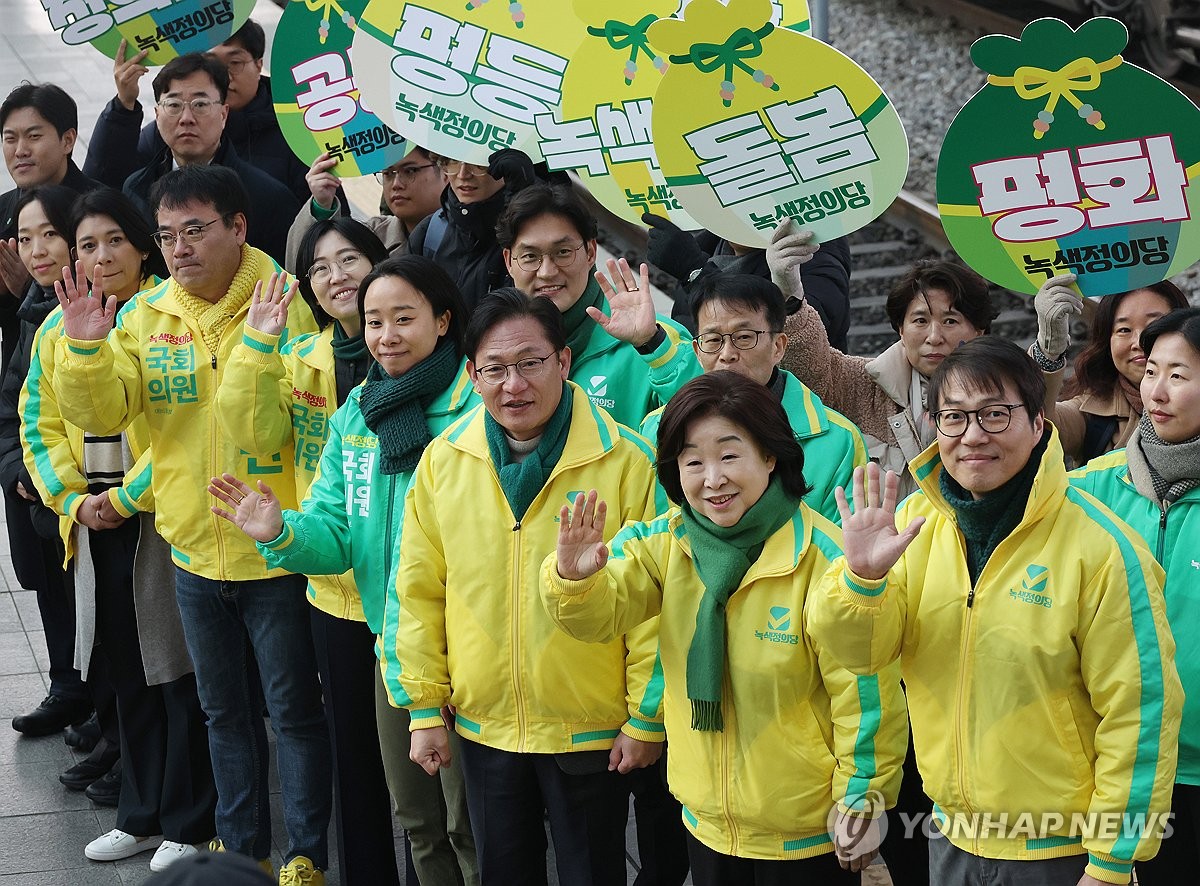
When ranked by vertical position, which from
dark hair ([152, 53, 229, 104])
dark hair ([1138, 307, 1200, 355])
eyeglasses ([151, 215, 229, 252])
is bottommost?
dark hair ([1138, 307, 1200, 355])

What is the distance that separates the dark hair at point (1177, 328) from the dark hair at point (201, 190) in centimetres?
287

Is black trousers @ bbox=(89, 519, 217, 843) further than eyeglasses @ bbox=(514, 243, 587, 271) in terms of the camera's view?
Yes

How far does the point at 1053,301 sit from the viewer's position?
3.93m

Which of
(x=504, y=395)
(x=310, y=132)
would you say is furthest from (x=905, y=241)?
(x=504, y=395)

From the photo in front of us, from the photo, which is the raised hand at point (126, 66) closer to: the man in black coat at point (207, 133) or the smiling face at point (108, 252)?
the man in black coat at point (207, 133)

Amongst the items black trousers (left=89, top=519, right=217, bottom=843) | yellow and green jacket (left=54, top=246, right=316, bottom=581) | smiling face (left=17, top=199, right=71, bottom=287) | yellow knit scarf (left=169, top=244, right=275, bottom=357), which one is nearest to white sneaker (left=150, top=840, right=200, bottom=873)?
black trousers (left=89, top=519, right=217, bottom=843)

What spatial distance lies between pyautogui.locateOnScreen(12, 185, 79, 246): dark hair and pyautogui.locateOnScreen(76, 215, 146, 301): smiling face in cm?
24

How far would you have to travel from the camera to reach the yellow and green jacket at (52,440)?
5.30 meters

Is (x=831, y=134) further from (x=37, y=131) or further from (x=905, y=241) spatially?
(x=905, y=241)

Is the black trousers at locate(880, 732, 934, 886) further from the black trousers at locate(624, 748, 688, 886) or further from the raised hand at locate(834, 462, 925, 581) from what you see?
the raised hand at locate(834, 462, 925, 581)

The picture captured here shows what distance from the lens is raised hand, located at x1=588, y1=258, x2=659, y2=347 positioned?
438cm

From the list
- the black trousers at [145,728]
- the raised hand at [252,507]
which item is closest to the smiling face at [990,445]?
the raised hand at [252,507]

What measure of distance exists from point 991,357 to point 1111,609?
1.88 feet

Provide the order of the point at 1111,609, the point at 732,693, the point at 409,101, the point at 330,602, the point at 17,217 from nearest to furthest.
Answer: the point at 1111,609 < the point at 732,693 < the point at 330,602 < the point at 409,101 < the point at 17,217
